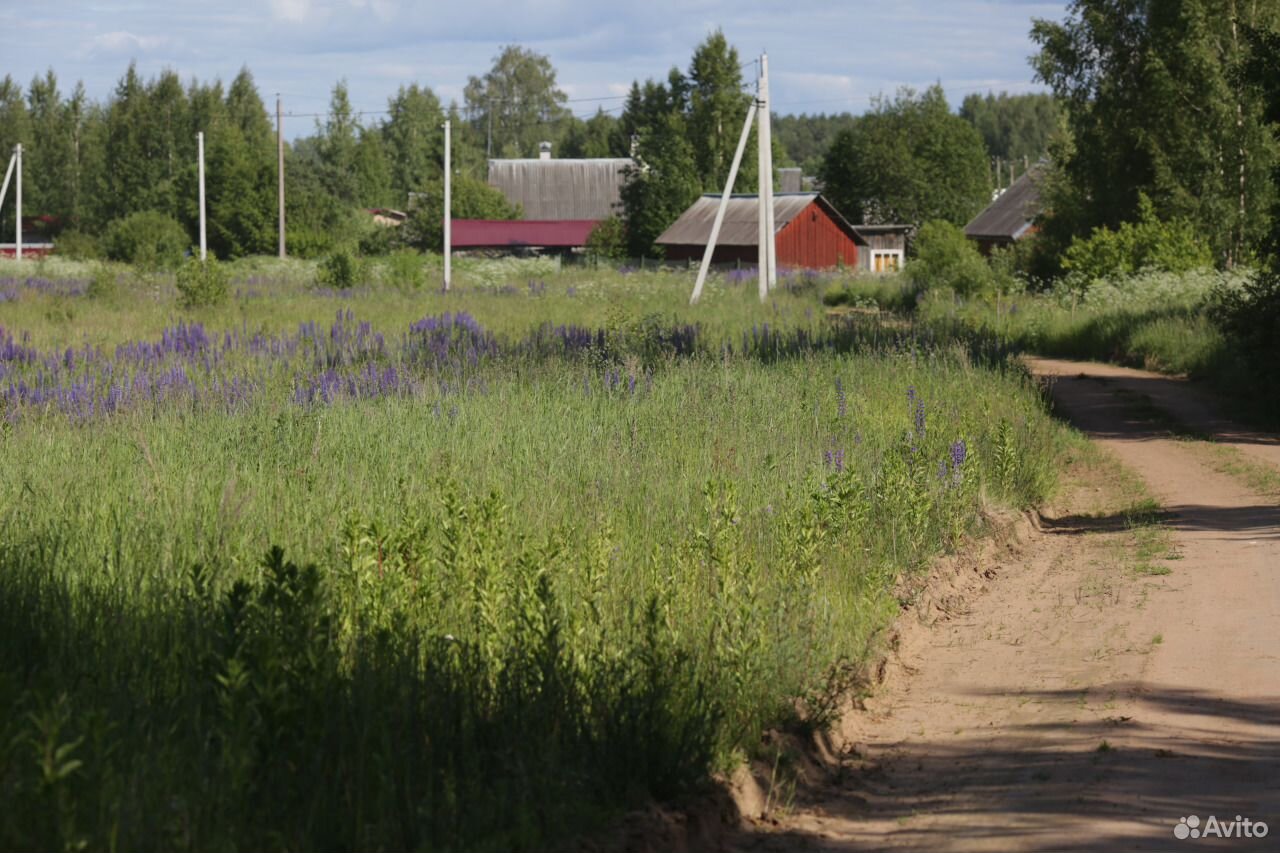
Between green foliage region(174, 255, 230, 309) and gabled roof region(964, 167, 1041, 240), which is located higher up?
gabled roof region(964, 167, 1041, 240)

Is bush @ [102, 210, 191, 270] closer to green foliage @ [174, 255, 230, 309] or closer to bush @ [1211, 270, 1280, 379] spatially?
green foliage @ [174, 255, 230, 309]

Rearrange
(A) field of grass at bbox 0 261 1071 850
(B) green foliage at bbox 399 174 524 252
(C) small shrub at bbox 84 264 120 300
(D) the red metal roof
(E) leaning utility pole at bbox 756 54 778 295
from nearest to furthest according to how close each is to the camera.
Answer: (A) field of grass at bbox 0 261 1071 850 < (C) small shrub at bbox 84 264 120 300 < (E) leaning utility pole at bbox 756 54 778 295 < (B) green foliage at bbox 399 174 524 252 < (D) the red metal roof

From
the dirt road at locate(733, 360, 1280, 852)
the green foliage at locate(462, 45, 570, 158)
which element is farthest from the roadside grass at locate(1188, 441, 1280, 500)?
the green foliage at locate(462, 45, 570, 158)

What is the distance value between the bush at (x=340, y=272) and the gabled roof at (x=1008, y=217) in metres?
41.6

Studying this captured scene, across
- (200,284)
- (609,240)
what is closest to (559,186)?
(609,240)

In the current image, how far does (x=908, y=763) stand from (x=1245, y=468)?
9911mm

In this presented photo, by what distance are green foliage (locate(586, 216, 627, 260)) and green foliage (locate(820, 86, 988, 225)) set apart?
16.5 metres

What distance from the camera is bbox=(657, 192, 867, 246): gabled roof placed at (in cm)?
6781

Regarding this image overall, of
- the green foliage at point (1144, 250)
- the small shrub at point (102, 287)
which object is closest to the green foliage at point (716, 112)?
the green foliage at point (1144, 250)

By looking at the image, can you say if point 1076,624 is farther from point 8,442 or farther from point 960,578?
point 8,442

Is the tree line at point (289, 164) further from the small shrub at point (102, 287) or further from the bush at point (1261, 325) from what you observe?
the bush at point (1261, 325)

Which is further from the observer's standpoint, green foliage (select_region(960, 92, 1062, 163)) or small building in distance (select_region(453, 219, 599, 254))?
green foliage (select_region(960, 92, 1062, 163))

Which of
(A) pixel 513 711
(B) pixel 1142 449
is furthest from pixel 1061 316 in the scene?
(A) pixel 513 711

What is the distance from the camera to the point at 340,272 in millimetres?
40469
